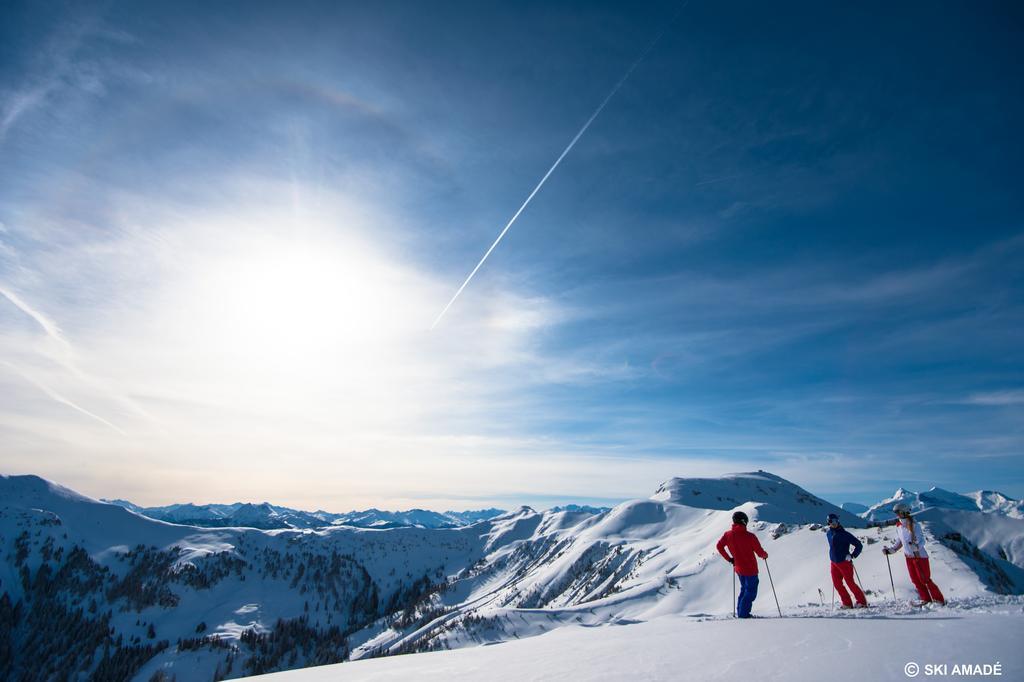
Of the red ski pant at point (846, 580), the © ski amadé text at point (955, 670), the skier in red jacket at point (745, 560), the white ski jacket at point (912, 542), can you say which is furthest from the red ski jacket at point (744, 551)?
the © ski amadé text at point (955, 670)

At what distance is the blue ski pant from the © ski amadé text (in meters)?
6.75

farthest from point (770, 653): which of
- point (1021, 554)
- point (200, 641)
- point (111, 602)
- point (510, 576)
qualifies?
point (111, 602)

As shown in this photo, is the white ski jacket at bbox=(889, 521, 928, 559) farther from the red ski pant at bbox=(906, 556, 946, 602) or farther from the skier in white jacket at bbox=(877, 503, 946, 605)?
the red ski pant at bbox=(906, 556, 946, 602)

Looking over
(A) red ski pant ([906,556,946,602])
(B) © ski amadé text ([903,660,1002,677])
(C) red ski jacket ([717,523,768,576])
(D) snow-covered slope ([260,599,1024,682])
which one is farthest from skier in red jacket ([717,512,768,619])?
(B) © ski amadé text ([903,660,1002,677])

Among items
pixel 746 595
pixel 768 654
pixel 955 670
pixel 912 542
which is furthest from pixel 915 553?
pixel 768 654

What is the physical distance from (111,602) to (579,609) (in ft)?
714

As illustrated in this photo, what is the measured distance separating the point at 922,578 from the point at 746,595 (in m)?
5.89

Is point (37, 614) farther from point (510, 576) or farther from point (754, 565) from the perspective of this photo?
point (754, 565)

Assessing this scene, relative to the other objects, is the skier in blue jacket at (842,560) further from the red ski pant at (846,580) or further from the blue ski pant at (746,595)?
the blue ski pant at (746,595)

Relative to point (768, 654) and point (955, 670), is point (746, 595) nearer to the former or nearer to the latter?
point (768, 654)

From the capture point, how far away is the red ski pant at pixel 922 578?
1323 centimetres

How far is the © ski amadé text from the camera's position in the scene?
18.9 feet

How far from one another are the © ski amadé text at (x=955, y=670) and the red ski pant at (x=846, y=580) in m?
8.65

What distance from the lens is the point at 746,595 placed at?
1267 cm
